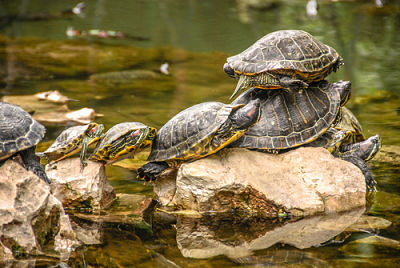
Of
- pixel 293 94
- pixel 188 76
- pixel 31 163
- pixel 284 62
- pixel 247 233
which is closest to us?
pixel 247 233

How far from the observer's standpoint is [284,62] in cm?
462

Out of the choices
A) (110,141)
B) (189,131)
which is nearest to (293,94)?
(189,131)

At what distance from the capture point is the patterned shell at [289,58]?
463cm

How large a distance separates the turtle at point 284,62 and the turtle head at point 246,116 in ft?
0.86

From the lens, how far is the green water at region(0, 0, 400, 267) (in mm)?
3746

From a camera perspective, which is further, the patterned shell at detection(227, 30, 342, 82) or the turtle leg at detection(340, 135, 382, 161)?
the turtle leg at detection(340, 135, 382, 161)

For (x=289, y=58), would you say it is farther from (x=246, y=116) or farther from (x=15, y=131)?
(x=15, y=131)

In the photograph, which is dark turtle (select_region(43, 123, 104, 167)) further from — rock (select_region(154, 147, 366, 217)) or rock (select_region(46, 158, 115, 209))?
rock (select_region(154, 147, 366, 217))

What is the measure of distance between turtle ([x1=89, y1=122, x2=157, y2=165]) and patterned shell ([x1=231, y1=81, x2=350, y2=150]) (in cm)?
87

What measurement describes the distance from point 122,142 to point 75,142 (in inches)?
16.9

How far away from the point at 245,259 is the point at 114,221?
1330 millimetres

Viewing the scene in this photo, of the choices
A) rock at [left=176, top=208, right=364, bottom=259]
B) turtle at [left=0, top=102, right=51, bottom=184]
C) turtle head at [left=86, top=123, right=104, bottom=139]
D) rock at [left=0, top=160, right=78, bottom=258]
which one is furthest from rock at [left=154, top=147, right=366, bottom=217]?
turtle at [left=0, top=102, right=51, bottom=184]

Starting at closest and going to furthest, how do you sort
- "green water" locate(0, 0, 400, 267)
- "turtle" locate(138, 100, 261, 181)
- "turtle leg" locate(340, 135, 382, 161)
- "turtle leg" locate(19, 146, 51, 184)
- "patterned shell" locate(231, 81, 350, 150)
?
1. "green water" locate(0, 0, 400, 267)
2. "turtle leg" locate(19, 146, 51, 184)
3. "turtle" locate(138, 100, 261, 181)
4. "patterned shell" locate(231, 81, 350, 150)
5. "turtle leg" locate(340, 135, 382, 161)

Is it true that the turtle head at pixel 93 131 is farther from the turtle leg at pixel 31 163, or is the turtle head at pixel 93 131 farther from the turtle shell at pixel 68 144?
the turtle leg at pixel 31 163
